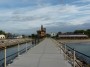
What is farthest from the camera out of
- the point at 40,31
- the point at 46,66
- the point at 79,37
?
the point at 79,37

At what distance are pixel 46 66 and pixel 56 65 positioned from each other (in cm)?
76

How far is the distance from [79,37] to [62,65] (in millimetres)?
180852

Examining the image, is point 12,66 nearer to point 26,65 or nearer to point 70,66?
point 26,65

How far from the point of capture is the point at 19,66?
1391cm

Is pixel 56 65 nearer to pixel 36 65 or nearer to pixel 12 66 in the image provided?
pixel 36 65

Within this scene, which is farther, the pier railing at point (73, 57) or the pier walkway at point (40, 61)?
the pier walkway at point (40, 61)

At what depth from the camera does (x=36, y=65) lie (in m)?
14.3

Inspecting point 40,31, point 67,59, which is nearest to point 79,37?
point 40,31

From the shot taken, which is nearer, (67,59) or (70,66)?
(70,66)

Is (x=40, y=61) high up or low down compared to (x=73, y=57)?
down

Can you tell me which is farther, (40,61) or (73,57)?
(40,61)

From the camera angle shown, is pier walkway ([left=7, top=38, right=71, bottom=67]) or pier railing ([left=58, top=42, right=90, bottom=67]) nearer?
pier railing ([left=58, top=42, right=90, bottom=67])

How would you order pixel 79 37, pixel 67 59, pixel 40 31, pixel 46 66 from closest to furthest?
pixel 46 66 → pixel 67 59 → pixel 40 31 → pixel 79 37

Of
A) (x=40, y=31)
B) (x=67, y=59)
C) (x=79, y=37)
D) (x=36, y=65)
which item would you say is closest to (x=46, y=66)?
(x=36, y=65)
